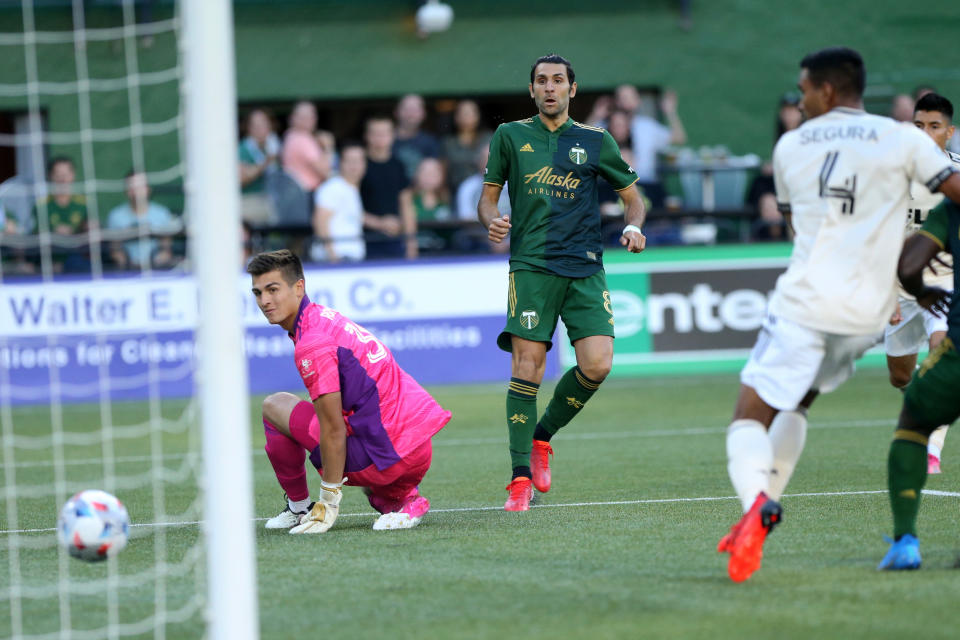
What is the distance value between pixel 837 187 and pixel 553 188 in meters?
2.62

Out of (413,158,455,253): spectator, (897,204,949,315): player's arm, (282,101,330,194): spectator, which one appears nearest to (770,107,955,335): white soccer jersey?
(897,204,949,315): player's arm

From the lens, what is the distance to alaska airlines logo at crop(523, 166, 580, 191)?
7277mm

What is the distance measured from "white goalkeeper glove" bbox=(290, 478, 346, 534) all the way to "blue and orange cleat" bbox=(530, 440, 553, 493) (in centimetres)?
129

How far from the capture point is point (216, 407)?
12.5 feet

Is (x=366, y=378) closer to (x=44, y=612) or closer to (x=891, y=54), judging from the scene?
(x=44, y=612)

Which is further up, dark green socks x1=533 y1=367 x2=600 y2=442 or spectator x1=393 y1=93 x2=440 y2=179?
spectator x1=393 y1=93 x2=440 y2=179

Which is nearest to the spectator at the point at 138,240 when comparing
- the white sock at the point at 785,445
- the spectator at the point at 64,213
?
the spectator at the point at 64,213

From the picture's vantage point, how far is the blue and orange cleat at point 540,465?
7.19 metres

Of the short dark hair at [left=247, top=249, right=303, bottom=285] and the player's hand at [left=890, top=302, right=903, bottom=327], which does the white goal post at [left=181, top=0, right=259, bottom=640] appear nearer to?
the short dark hair at [left=247, top=249, right=303, bottom=285]

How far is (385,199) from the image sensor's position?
609 inches

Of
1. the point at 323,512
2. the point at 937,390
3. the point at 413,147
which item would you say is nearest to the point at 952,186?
the point at 937,390

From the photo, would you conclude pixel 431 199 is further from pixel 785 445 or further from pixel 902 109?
pixel 785 445

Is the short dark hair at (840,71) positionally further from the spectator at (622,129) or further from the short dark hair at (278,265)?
the spectator at (622,129)

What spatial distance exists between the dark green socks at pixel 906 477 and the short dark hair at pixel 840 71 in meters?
1.28
